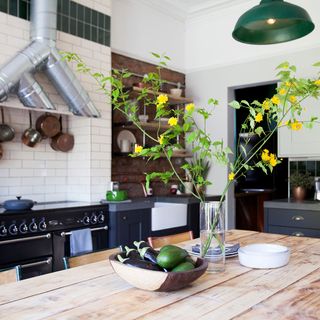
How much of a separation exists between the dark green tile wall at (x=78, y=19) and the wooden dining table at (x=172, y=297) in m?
2.71

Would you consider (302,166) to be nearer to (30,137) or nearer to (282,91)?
(30,137)

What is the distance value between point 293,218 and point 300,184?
30.1 inches

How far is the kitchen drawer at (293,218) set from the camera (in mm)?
3836

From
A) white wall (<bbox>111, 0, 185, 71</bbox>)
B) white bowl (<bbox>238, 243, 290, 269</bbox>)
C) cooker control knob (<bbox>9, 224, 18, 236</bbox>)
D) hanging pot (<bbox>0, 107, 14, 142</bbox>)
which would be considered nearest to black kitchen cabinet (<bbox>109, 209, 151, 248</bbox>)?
cooker control knob (<bbox>9, 224, 18, 236</bbox>)

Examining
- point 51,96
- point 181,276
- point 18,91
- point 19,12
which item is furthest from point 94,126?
point 181,276

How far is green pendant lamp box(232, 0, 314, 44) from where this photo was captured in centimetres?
228

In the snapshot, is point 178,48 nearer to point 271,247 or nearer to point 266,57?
point 266,57

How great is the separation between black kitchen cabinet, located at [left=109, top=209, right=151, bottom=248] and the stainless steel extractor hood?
1.03 m

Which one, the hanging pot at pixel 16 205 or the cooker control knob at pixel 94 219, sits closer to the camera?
the hanging pot at pixel 16 205

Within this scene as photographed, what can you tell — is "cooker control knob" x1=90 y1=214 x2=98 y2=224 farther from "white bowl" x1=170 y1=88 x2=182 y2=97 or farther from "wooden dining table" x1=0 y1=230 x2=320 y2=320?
"white bowl" x1=170 y1=88 x2=182 y2=97

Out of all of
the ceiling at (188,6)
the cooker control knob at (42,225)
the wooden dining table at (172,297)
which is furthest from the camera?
the ceiling at (188,6)

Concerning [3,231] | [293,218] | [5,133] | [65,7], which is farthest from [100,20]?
[293,218]

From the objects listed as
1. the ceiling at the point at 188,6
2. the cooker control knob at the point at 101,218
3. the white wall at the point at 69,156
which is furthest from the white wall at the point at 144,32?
the cooker control knob at the point at 101,218

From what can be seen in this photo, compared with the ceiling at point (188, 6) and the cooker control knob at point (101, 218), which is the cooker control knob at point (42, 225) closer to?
the cooker control knob at point (101, 218)
